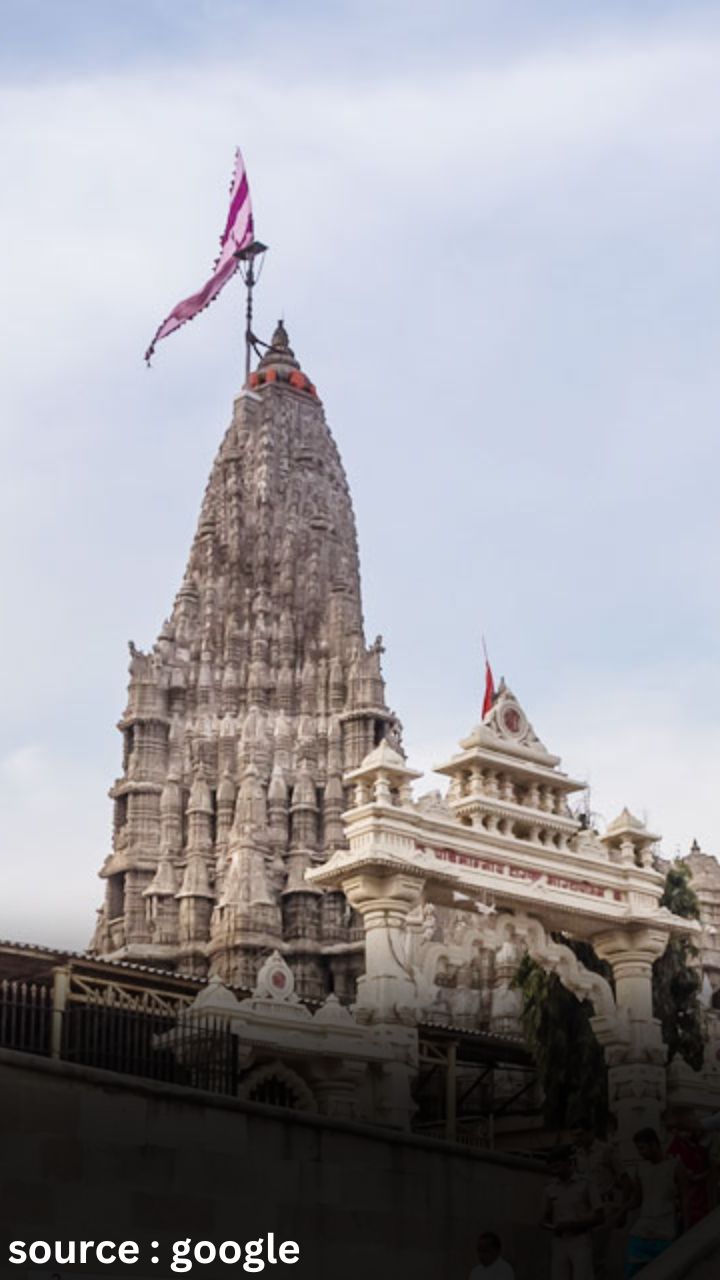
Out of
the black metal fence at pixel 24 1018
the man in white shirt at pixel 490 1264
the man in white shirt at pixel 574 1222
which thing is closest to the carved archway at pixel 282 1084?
the black metal fence at pixel 24 1018

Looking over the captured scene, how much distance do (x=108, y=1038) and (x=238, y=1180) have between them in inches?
119

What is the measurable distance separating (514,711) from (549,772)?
1.14 meters

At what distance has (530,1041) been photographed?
104ft

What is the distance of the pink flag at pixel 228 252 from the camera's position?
2461 inches

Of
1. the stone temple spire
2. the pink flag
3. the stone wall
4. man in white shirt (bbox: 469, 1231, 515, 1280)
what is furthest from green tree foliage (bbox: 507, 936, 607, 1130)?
the pink flag

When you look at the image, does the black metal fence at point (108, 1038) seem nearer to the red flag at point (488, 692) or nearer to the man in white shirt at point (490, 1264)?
the man in white shirt at point (490, 1264)

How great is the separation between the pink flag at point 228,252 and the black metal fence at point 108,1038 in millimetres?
45509

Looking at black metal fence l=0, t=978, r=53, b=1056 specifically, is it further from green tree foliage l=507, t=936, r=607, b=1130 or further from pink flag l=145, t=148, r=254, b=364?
pink flag l=145, t=148, r=254, b=364

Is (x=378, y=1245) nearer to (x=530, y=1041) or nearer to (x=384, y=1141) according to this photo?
(x=384, y=1141)

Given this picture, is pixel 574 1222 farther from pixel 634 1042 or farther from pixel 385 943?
pixel 634 1042

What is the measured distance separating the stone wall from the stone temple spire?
31700mm

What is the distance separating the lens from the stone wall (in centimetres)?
1456

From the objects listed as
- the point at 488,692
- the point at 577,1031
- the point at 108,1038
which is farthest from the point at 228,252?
the point at 108,1038

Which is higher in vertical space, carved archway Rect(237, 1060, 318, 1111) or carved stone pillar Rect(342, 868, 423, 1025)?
carved stone pillar Rect(342, 868, 423, 1025)
